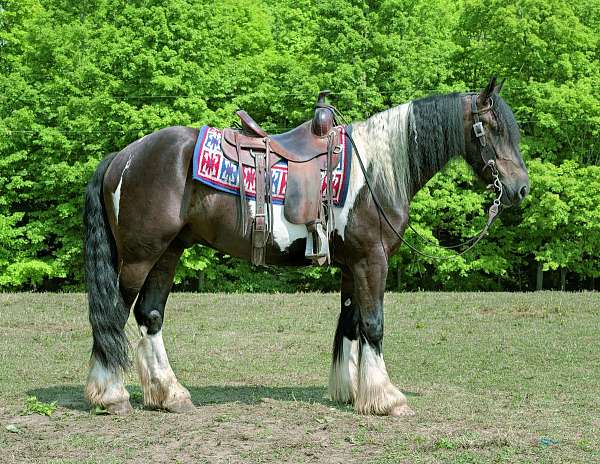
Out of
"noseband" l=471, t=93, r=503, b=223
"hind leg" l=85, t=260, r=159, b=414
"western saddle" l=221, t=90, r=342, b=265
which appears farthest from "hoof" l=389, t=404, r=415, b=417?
"hind leg" l=85, t=260, r=159, b=414

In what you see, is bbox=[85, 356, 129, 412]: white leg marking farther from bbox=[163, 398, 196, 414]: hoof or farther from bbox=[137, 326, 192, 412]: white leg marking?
bbox=[163, 398, 196, 414]: hoof

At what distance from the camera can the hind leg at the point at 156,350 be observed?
23.6 feet

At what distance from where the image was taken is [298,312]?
51.8 feet

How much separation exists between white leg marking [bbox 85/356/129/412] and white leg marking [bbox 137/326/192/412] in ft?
0.71

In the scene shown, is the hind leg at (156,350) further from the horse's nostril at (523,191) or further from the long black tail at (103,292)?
the horse's nostril at (523,191)

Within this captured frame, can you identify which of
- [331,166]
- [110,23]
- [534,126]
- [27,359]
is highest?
[110,23]

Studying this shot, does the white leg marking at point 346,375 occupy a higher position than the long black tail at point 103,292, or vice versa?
the long black tail at point 103,292

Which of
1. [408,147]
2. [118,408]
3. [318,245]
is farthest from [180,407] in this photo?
[408,147]

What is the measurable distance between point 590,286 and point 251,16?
17786 mm

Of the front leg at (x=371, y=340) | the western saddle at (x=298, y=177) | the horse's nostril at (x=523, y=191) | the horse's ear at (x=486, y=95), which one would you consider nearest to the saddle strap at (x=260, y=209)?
the western saddle at (x=298, y=177)

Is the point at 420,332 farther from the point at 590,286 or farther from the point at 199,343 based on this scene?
the point at 590,286

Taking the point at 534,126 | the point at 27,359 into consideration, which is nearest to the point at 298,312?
the point at 27,359

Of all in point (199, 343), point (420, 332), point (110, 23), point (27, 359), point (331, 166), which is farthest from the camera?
point (110, 23)

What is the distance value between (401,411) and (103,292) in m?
2.69
